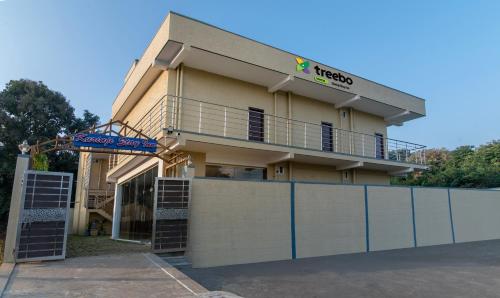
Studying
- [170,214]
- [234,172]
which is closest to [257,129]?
[234,172]

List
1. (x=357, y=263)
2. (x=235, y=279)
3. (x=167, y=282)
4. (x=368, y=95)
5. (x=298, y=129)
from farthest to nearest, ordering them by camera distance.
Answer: (x=368, y=95)
(x=298, y=129)
(x=357, y=263)
(x=235, y=279)
(x=167, y=282)

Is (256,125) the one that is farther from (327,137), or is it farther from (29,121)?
(29,121)

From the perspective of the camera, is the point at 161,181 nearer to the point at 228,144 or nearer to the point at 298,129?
the point at 228,144

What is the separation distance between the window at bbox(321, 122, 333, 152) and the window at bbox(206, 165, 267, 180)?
3402mm

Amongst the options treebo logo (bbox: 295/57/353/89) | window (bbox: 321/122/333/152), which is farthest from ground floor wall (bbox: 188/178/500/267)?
treebo logo (bbox: 295/57/353/89)

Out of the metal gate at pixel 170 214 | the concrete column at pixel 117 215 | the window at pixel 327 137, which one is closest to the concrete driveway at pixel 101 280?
the metal gate at pixel 170 214

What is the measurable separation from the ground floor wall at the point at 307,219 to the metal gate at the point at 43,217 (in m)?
2.94

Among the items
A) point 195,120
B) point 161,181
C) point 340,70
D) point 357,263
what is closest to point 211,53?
point 195,120

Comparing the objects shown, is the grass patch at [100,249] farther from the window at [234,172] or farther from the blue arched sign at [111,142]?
the window at [234,172]

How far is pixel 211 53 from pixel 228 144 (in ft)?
9.89

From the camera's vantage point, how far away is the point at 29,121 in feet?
77.0

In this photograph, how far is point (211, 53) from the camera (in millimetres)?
10797

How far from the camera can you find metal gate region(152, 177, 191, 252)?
830 centimetres

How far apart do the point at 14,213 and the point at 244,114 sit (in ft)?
25.3
